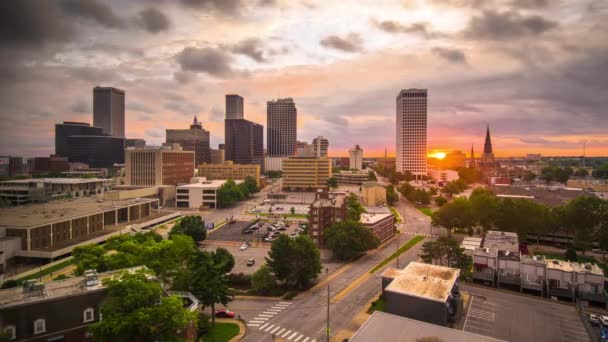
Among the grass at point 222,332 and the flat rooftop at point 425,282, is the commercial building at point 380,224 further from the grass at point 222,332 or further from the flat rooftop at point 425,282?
the grass at point 222,332

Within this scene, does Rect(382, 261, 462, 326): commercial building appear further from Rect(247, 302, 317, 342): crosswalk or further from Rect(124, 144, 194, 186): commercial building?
Rect(124, 144, 194, 186): commercial building

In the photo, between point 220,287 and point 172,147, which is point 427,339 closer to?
point 220,287

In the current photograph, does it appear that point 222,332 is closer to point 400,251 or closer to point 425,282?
point 425,282

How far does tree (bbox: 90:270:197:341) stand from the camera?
2598 cm

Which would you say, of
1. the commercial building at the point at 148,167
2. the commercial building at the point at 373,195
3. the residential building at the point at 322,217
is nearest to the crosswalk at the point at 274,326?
the residential building at the point at 322,217

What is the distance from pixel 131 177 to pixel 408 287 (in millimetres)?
132724

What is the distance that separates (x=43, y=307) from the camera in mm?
27875

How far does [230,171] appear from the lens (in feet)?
623

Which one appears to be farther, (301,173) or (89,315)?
(301,173)

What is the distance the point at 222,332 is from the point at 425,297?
75.2 ft

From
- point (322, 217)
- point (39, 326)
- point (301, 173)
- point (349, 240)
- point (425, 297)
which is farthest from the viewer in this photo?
point (301, 173)

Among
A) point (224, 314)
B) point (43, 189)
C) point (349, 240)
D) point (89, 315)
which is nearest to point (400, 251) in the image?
point (349, 240)

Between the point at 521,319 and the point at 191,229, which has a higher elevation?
the point at 191,229

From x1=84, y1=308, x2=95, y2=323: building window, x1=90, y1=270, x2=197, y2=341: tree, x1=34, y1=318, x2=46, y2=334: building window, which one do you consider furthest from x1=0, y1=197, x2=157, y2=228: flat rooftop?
x1=90, y1=270, x2=197, y2=341: tree
